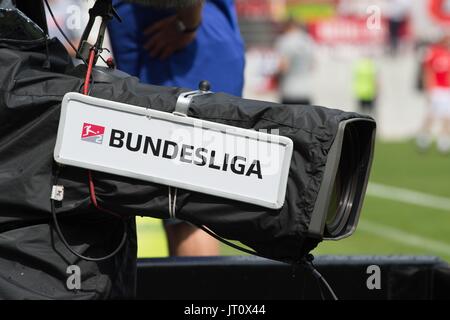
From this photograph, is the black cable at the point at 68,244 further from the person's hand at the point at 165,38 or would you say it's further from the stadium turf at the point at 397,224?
the stadium turf at the point at 397,224

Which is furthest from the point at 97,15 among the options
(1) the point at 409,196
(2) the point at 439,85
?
(2) the point at 439,85

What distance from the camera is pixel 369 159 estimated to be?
7.98ft

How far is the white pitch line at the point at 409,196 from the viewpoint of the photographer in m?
10.1

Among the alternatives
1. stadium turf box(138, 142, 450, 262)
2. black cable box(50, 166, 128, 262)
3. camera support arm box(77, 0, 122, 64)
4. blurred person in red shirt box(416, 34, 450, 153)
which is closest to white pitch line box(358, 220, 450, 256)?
stadium turf box(138, 142, 450, 262)

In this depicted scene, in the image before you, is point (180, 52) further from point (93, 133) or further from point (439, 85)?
point (439, 85)

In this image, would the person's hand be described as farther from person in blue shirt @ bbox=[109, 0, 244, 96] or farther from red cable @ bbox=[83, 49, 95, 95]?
red cable @ bbox=[83, 49, 95, 95]

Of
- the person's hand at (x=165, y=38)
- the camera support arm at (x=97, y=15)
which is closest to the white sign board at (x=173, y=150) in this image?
the camera support arm at (x=97, y=15)

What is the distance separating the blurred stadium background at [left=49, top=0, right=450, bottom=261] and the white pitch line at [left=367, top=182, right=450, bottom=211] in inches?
0.4

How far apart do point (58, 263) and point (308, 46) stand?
497 inches

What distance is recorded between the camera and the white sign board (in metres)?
2.26

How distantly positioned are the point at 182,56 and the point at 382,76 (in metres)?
20.4
